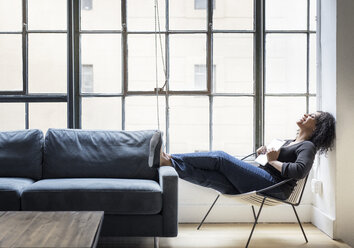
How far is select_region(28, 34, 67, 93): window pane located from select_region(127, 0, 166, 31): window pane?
724 mm

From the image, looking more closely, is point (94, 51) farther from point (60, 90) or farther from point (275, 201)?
point (275, 201)

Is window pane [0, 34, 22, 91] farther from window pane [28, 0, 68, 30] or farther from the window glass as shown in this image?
the window glass

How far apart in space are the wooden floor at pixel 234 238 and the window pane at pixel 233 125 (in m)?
0.75

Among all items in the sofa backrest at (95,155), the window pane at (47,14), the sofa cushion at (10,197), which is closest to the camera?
the sofa cushion at (10,197)

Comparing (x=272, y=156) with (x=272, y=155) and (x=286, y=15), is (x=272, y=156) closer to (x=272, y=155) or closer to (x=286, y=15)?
(x=272, y=155)

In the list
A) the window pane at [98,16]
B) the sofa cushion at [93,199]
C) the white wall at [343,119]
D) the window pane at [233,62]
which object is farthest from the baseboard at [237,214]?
the window pane at [98,16]

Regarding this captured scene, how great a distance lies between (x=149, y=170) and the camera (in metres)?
3.53

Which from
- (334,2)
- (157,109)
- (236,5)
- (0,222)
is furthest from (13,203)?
(334,2)

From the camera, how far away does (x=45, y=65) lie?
404 cm

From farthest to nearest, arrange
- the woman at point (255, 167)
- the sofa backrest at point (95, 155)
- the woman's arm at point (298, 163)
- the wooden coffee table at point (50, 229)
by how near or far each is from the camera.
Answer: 1. the sofa backrest at point (95, 155)
2. the woman at point (255, 167)
3. the woman's arm at point (298, 163)
4. the wooden coffee table at point (50, 229)

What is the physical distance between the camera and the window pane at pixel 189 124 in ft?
13.3

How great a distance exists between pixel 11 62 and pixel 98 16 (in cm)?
95

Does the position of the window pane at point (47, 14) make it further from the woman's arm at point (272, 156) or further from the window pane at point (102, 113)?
the woman's arm at point (272, 156)

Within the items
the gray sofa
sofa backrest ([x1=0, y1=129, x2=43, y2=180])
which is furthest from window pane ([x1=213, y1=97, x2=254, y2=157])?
sofa backrest ([x1=0, y1=129, x2=43, y2=180])
